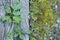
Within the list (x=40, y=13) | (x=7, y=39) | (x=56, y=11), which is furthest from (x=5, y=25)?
(x=56, y=11)

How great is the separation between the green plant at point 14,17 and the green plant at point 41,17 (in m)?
0.21

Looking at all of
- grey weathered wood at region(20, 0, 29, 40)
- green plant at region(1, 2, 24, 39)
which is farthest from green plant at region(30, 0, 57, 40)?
green plant at region(1, 2, 24, 39)

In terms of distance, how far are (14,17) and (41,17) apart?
51cm

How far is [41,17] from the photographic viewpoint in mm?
2568

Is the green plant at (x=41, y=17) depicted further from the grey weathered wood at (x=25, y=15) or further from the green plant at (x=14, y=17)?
the green plant at (x=14, y=17)

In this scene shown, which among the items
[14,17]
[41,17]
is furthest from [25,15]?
[41,17]

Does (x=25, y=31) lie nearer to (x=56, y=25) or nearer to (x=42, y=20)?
(x=42, y=20)

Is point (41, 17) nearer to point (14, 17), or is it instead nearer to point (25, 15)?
point (25, 15)

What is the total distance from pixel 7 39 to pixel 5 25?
0.16 meters

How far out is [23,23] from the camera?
228 centimetres

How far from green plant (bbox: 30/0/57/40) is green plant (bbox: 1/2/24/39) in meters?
0.21

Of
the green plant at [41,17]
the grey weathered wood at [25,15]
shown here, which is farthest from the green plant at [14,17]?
the green plant at [41,17]

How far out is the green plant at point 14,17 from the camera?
218 centimetres

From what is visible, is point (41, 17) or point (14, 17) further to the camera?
point (41, 17)
